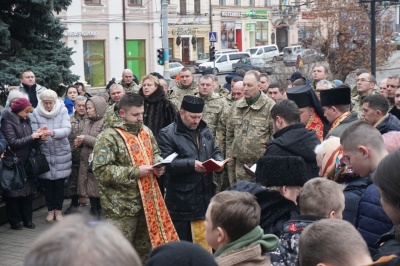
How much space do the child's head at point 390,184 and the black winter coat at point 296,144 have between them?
274 cm

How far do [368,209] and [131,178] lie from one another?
3.14 metres

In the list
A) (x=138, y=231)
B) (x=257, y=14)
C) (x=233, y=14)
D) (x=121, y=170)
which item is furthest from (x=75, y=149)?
(x=257, y=14)

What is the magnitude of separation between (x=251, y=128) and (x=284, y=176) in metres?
4.01

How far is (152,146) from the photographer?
734 cm

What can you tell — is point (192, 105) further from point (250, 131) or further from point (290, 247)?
point (290, 247)

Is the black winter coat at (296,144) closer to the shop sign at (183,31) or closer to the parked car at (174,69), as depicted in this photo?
the parked car at (174,69)

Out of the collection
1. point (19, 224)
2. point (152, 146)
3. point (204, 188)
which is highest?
point (152, 146)

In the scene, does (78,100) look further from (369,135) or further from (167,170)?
(369,135)

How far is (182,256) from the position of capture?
2.50 m

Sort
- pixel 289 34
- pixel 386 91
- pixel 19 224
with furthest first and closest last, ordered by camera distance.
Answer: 1. pixel 289 34
2. pixel 386 91
3. pixel 19 224

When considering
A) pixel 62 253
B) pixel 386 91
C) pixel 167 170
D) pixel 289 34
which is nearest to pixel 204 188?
pixel 167 170

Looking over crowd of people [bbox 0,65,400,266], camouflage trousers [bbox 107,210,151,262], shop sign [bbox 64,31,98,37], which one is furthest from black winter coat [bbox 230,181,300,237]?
shop sign [bbox 64,31,98,37]

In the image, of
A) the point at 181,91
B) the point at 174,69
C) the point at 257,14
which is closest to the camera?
the point at 181,91

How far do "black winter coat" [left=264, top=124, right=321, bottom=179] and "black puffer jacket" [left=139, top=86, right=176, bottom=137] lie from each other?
334 cm
